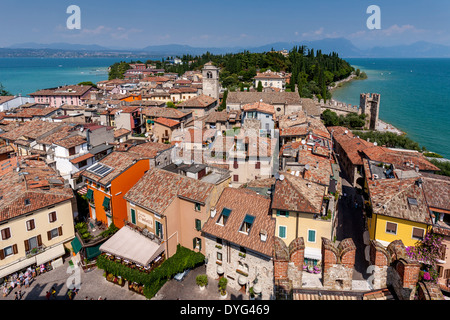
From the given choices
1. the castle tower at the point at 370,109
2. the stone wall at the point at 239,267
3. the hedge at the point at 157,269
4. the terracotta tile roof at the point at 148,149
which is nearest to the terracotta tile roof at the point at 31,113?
the terracotta tile roof at the point at 148,149

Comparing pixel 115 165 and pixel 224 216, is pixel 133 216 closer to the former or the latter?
pixel 115 165

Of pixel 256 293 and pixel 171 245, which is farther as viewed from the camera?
pixel 171 245

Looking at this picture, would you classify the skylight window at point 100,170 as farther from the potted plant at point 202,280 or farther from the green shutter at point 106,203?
the potted plant at point 202,280

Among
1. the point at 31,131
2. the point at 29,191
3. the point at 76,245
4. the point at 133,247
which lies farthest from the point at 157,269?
the point at 31,131

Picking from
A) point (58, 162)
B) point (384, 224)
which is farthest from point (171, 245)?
point (58, 162)

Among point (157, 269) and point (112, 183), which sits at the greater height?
point (112, 183)

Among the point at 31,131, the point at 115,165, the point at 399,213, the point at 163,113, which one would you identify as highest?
the point at 163,113
